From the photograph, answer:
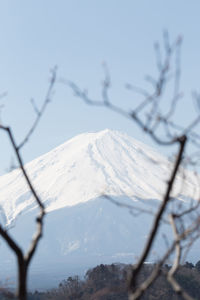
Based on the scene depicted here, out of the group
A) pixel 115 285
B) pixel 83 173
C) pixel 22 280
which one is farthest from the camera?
pixel 83 173

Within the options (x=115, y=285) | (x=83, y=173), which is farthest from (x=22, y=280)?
(x=83, y=173)

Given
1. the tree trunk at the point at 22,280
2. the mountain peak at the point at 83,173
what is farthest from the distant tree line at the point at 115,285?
the mountain peak at the point at 83,173

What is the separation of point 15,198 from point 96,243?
3797 centimetres

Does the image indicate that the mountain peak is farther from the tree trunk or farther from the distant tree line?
the tree trunk

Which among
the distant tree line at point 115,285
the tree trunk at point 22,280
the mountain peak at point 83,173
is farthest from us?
the mountain peak at point 83,173

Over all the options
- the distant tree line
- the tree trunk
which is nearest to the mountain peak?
the distant tree line

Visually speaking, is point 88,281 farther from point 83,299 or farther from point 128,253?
point 128,253

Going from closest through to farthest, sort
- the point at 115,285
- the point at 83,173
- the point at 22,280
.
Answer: the point at 22,280
the point at 115,285
the point at 83,173

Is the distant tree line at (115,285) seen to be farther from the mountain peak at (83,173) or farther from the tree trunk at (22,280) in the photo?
the mountain peak at (83,173)

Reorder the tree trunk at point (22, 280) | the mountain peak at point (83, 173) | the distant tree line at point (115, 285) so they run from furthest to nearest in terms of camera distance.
→ the mountain peak at point (83, 173), the distant tree line at point (115, 285), the tree trunk at point (22, 280)

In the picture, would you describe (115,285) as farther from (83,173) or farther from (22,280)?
(83,173)

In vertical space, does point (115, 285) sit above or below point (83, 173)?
above

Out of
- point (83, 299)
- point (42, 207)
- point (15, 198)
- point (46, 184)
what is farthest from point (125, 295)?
point (15, 198)

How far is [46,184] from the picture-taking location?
182 meters
